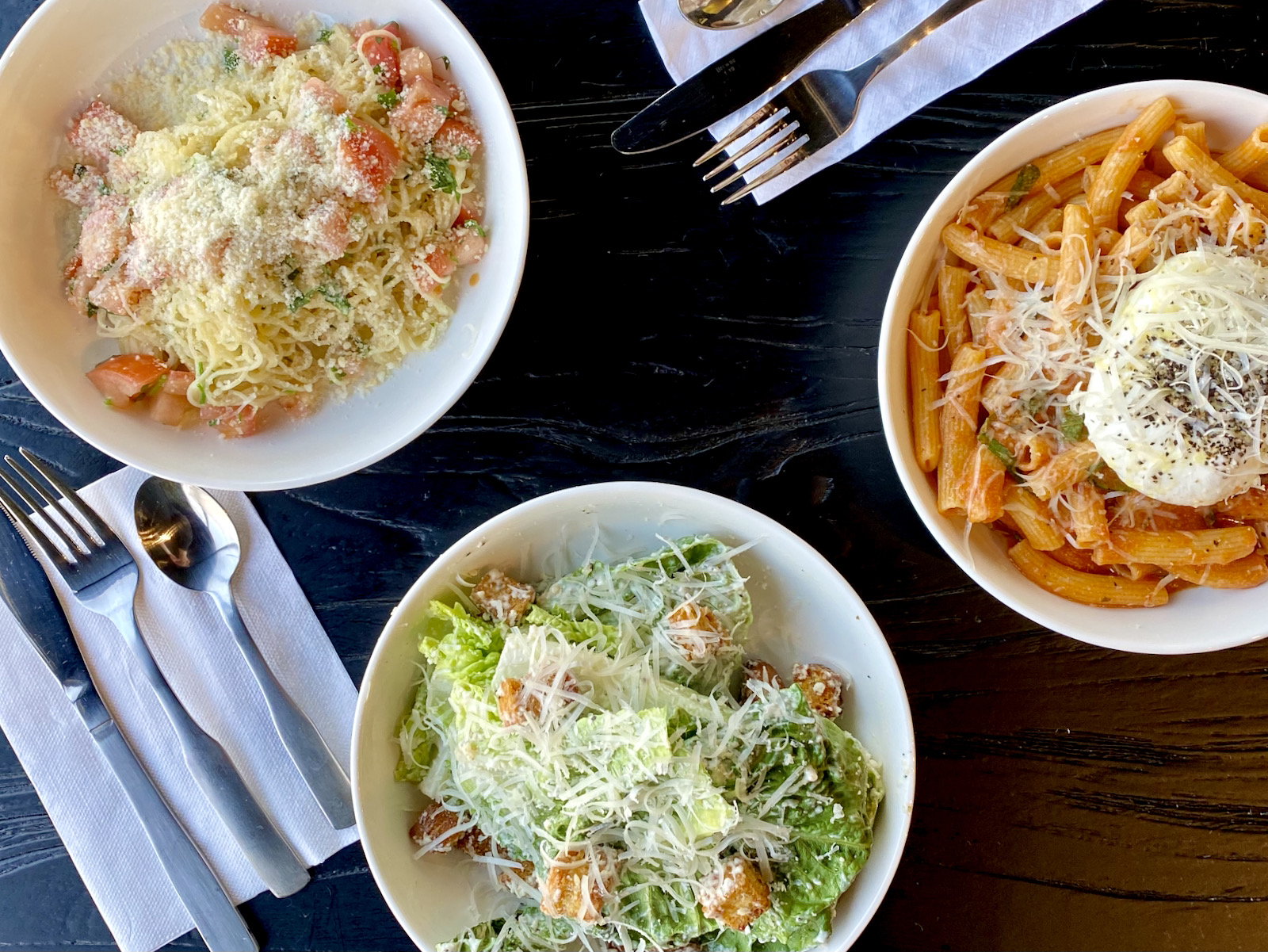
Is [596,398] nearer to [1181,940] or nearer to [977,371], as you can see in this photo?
[977,371]

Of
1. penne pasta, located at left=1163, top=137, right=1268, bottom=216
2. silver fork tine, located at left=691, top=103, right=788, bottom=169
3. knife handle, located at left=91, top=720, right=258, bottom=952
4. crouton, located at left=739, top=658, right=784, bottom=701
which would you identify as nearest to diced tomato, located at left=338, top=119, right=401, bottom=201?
silver fork tine, located at left=691, top=103, right=788, bottom=169

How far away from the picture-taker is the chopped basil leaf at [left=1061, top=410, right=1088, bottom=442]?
161 cm

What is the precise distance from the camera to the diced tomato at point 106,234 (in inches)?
67.2

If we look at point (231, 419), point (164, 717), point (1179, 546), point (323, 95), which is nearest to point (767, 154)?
point (323, 95)

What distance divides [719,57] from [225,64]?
97 cm

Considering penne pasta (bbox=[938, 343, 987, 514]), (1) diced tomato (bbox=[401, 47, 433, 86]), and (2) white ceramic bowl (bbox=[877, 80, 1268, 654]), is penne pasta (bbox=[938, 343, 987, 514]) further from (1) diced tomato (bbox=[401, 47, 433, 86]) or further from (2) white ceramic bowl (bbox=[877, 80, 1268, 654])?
(1) diced tomato (bbox=[401, 47, 433, 86])

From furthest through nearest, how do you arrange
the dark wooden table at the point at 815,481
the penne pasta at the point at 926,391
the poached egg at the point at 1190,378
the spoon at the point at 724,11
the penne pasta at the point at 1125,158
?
1. the dark wooden table at the point at 815,481
2. the spoon at the point at 724,11
3. the penne pasta at the point at 926,391
4. the penne pasta at the point at 1125,158
5. the poached egg at the point at 1190,378

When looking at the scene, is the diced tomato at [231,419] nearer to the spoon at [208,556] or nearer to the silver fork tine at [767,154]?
the spoon at [208,556]

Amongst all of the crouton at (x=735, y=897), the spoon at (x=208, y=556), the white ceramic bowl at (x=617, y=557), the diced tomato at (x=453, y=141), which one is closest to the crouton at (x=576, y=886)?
the crouton at (x=735, y=897)

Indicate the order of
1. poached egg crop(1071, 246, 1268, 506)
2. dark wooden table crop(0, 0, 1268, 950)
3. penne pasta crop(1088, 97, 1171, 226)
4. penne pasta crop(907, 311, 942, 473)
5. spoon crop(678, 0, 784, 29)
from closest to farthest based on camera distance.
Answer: poached egg crop(1071, 246, 1268, 506) < penne pasta crop(1088, 97, 1171, 226) < penne pasta crop(907, 311, 942, 473) < spoon crop(678, 0, 784, 29) < dark wooden table crop(0, 0, 1268, 950)

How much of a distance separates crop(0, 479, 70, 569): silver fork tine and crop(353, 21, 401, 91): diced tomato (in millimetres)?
1155

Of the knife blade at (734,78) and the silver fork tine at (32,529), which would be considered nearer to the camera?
the knife blade at (734,78)

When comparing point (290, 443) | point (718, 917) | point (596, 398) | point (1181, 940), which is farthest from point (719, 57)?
point (1181, 940)

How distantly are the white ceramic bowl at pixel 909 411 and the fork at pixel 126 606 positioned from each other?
150 centimetres
